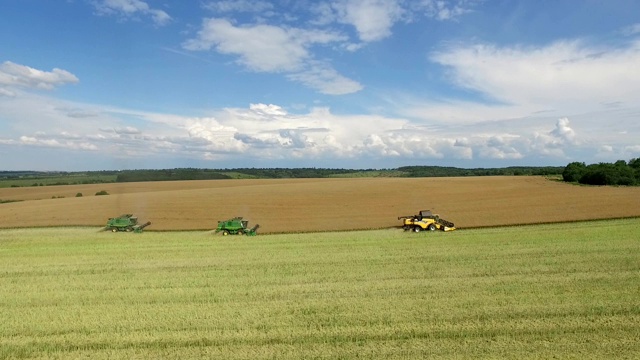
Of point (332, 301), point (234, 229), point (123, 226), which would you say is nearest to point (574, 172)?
point (234, 229)

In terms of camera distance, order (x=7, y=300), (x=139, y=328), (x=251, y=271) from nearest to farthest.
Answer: (x=139, y=328) < (x=7, y=300) < (x=251, y=271)

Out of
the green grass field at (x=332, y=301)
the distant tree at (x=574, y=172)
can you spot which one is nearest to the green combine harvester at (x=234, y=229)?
the green grass field at (x=332, y=301)

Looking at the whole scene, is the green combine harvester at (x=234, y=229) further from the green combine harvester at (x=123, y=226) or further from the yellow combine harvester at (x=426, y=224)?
the yellow combine harvester at (x=426, y=224)

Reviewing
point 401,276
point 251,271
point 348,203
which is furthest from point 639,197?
point 251,271

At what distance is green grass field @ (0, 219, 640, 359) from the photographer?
887 centimetres

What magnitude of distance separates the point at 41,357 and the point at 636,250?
19403mm

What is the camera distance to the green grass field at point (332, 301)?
8.87 metres

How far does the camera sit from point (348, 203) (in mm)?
42000

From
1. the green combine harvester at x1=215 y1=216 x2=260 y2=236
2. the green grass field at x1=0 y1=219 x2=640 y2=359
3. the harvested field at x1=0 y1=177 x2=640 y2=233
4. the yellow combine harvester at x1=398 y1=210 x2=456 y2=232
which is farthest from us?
the harvested field at x1=0 y1=177 x2=640 y2=233

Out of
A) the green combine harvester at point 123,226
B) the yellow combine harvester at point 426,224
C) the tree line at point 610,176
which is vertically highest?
the tree line at point 610,176

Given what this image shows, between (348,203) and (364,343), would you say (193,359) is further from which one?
(348,203)

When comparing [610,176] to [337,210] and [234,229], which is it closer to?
[337,210]

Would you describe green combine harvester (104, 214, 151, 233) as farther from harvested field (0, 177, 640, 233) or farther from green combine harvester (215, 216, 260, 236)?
green combine harvester (215, 216, 260, 236)

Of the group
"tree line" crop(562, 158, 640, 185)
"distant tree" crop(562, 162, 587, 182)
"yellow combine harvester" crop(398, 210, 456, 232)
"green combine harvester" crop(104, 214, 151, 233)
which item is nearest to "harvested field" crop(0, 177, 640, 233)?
"green combine harvester" crop(104, 214, 151, 233)
